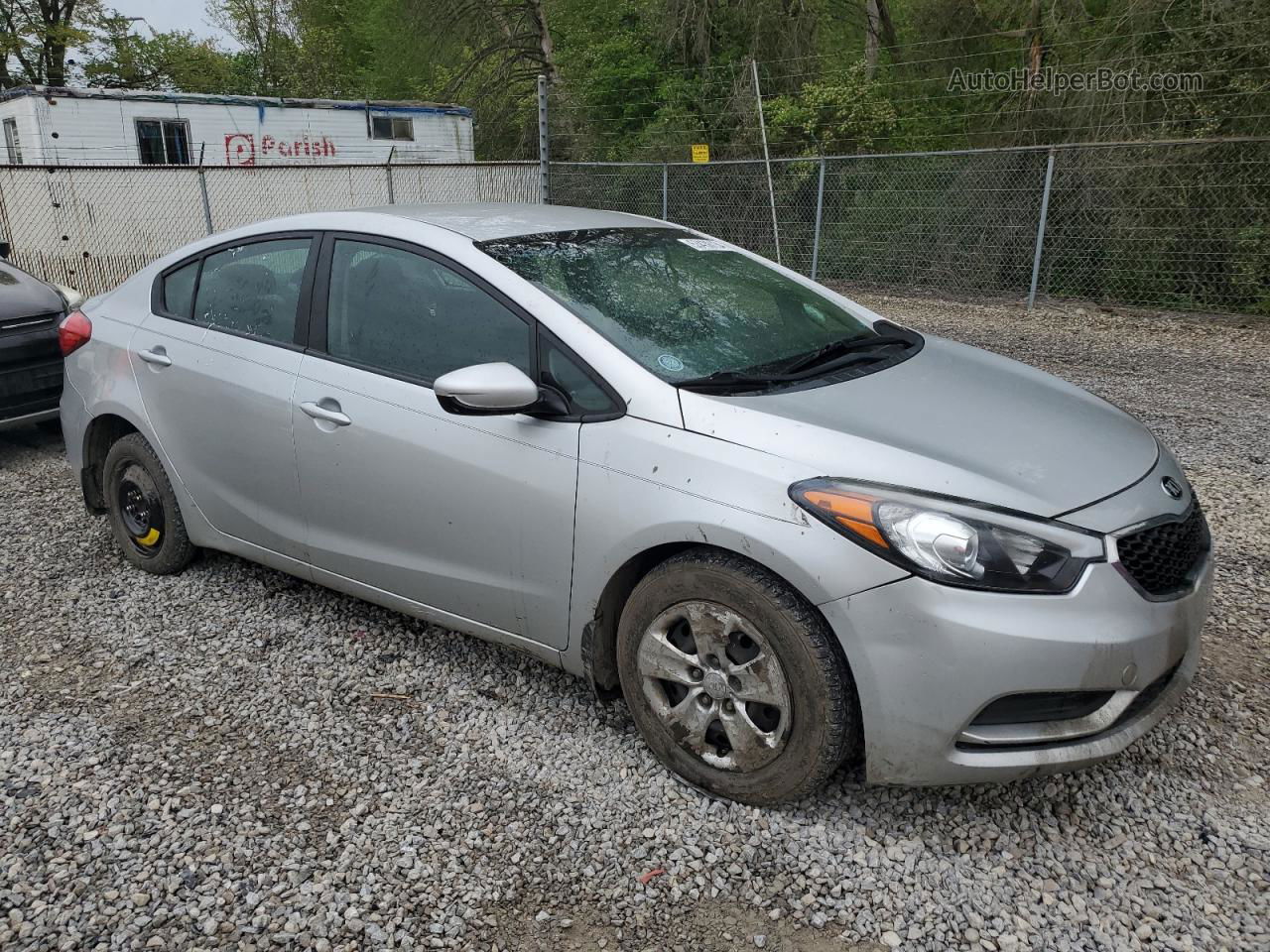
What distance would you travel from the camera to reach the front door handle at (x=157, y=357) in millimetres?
4027

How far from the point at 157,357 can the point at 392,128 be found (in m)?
20.7

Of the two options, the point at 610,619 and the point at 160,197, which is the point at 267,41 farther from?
the point at 610,619

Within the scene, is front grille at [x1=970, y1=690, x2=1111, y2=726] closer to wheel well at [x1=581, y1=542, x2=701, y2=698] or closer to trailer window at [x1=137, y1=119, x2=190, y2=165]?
wheel well at [x1=581, y1=542, x2=701, y2=698]

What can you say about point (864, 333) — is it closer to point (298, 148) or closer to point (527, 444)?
point (527, 444)

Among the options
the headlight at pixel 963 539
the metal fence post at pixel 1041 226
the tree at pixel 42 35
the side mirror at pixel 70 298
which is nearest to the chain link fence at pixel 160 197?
the side mirror at pixel 70 298

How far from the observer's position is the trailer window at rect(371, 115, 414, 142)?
74.8 feet

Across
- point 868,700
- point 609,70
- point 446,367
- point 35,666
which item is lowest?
point 35,666

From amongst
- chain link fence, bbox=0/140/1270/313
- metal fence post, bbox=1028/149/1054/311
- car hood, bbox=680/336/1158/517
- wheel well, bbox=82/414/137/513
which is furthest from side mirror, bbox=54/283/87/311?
metal fence post, bbox=1028/149/1054/311

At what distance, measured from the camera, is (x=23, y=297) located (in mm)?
6398

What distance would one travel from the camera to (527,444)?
298 cm

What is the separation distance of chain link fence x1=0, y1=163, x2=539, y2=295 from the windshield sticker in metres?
11.3

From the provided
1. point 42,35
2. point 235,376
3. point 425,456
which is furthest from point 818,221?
point 42,35

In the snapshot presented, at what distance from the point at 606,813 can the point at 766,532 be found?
37.5 inches

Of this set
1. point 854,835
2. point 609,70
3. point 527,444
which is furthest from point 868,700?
point 609,70
